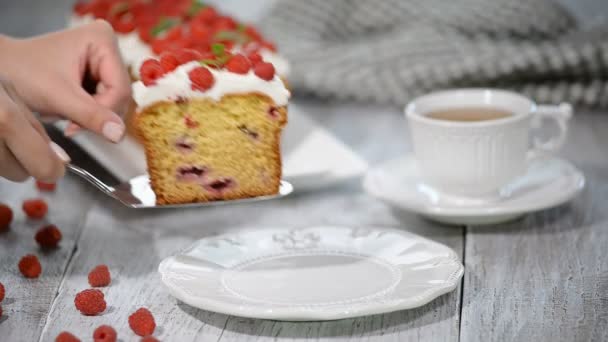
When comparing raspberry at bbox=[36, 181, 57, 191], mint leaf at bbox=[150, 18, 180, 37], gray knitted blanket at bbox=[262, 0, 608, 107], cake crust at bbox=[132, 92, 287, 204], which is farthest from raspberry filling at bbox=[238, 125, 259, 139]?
gray knitted blanket at bbox=[262, 0, 608, 107]

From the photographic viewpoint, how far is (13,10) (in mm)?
4605

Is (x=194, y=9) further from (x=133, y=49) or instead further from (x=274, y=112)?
(x=274, y=112)

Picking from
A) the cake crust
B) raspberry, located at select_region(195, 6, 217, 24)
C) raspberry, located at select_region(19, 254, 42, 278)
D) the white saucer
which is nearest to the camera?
the cake crust

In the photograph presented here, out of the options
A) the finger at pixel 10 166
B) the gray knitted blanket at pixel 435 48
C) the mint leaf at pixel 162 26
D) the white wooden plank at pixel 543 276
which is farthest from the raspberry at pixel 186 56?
the gray knitted blanket at pixel 435 48

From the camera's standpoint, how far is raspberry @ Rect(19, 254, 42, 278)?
1.79m

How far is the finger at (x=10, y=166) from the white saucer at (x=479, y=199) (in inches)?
32.5

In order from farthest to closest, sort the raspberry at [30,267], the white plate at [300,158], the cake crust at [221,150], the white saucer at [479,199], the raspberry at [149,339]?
the white plate at [300,158] < the white saucer at [479,199] < the raspberry at [30,267] < the cake crust at [221,150] < the raspberry at [149,339]

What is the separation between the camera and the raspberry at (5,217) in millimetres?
2049

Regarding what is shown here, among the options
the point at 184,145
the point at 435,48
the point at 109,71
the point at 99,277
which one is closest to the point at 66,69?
the point at 109,71

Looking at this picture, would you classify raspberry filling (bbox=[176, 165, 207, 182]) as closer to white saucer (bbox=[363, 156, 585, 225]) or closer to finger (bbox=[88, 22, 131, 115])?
finger (bbox=[88, 22, 131, 115])

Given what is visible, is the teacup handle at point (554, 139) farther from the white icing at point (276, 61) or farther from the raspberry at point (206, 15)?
the raspberry at point (206, 15)

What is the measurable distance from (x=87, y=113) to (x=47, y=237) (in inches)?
15.0

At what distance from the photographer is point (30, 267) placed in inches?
70.3

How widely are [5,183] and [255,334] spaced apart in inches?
45.6
